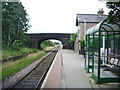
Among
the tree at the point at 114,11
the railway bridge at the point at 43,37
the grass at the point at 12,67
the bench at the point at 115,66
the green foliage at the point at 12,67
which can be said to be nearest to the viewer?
the tree at the point at 114,11

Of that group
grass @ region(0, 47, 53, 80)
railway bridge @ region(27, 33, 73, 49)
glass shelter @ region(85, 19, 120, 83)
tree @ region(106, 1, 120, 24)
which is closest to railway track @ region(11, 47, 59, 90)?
grass @ region(0, 47, 53, 80)

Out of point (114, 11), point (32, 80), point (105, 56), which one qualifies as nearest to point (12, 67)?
point (32, 80)

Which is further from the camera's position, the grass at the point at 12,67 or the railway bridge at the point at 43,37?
the railway bridge at the point at 43,37

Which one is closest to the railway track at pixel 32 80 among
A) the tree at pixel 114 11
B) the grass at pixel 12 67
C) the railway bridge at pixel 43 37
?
the grass at pixel 12 67

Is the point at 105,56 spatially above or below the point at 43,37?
below

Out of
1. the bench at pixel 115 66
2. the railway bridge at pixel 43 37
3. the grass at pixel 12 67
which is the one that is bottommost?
the grass at pixel 12 67

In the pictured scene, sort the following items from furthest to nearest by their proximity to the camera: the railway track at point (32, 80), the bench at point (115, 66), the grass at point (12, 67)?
1. the grass at point (12, 67)
2. the railway track at point (32, 80)
3. the bench at point (115, 66)

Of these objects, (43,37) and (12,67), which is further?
(43,37)

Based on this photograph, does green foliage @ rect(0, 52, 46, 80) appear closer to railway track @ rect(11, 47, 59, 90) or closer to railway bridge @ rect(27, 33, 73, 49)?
railway track @ rect(11, 47, 59, 90)

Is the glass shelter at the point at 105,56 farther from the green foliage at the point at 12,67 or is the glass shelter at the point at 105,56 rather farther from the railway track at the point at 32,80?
the green foliage at the point at 12,67

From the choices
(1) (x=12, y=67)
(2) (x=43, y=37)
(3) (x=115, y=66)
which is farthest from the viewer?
(2) (x=43, y=37)

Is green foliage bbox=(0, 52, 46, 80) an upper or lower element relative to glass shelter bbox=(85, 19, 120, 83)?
lower

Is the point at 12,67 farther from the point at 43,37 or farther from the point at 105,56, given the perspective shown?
the point at 43,37

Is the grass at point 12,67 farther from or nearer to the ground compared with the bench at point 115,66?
nearer to the ground
